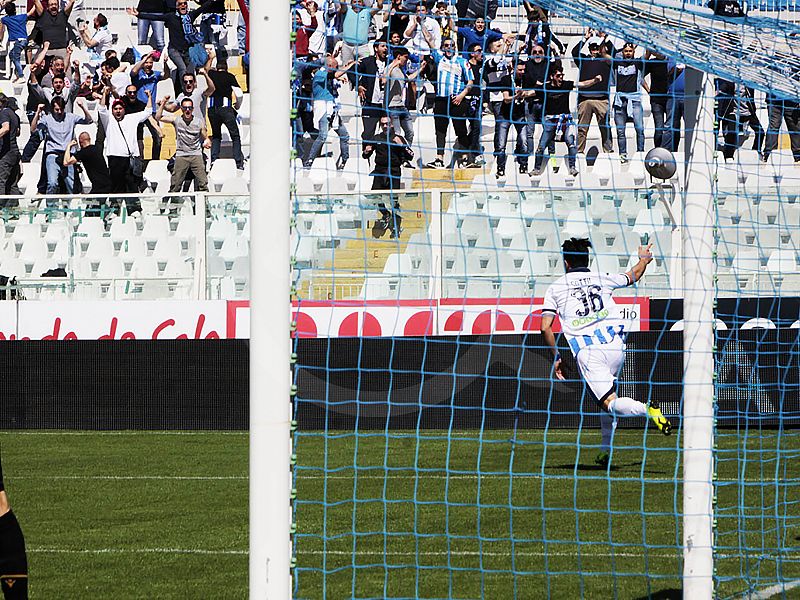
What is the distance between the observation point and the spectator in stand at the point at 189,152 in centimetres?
1897

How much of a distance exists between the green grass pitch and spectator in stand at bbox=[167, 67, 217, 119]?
8444mm

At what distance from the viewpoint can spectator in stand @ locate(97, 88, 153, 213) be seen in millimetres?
19156

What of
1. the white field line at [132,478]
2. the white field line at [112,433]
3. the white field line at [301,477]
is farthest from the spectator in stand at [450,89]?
the white field line at [112,433]

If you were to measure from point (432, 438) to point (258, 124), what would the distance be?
399 inches

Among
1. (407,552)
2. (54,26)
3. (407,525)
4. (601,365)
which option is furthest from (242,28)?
(407,552)

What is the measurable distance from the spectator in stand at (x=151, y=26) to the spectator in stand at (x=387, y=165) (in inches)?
246

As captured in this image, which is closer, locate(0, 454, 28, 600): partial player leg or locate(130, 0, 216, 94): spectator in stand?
locate(0, 454, 28, 600): partial player leg

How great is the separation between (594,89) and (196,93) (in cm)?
889

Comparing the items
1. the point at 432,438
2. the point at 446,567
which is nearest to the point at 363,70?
the point at 432,438

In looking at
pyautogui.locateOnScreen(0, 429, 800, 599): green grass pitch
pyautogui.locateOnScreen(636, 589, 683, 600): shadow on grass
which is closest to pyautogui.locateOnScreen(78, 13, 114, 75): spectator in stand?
pyautogui.locateOnScreen(0, 429, 800, 599): green grass pitch

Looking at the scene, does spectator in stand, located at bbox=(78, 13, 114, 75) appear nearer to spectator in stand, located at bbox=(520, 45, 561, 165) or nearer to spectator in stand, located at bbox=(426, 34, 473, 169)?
spectator in stand, located at bbox=(520, 45, 561, 165)

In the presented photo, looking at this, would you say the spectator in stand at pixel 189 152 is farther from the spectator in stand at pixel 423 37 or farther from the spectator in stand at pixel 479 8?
the spectator in stand at pixel 479 8

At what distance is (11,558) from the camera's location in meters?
4.95

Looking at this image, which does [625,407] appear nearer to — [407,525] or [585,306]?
[585,306]
